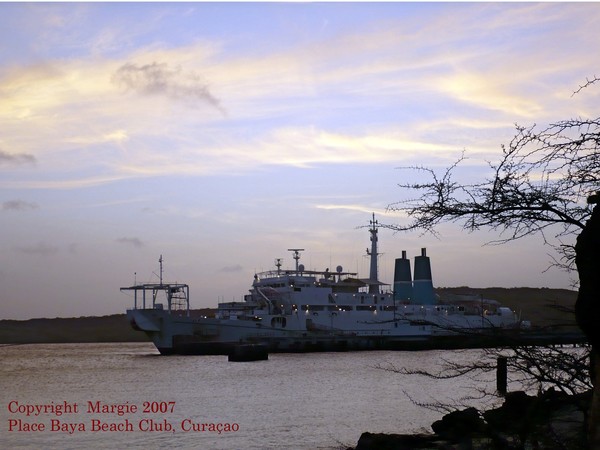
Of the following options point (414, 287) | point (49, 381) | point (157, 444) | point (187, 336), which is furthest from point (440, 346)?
point (157, 444)

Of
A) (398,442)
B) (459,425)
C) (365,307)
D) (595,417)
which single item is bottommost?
(398,442)

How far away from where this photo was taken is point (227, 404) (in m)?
33.8

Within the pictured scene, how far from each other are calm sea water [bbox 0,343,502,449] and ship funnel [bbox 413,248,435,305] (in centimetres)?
2774

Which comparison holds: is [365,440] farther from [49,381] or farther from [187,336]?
[187,336]

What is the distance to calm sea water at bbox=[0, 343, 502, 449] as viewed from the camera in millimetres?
23672

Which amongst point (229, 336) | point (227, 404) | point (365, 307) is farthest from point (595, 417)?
point (365, 307)

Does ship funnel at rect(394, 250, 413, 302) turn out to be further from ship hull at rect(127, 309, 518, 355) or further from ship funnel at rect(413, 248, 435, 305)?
ship hull at rect(127, 309, 518, 355)

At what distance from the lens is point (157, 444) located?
73.7ft

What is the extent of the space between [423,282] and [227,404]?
5540 centimetres

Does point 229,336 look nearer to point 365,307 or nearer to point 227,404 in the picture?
point 365,307

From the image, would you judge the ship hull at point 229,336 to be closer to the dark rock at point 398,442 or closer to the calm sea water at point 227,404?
the calm sea water at point 227,404

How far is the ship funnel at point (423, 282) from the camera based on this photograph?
85.7 meters

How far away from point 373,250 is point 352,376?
137 ft

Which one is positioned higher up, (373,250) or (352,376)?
(373,250)
